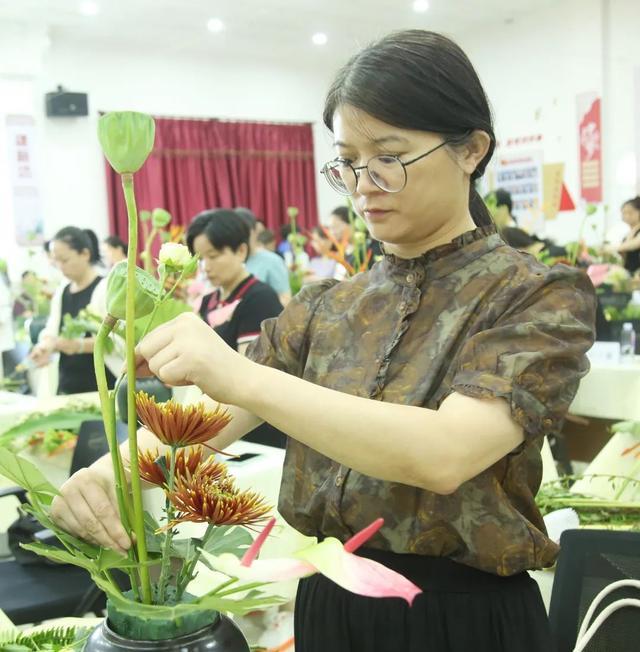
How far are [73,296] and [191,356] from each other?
3516 mm

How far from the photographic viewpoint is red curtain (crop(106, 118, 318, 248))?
8.77 metres

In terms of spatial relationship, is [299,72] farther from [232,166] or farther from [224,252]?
[224,252]

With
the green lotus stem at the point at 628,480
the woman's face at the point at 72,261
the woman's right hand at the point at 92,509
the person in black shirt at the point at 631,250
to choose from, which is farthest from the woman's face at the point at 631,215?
the woman's right hand at the point at 92,509

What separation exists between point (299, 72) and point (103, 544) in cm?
943

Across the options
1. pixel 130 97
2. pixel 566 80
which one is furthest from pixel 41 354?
pixel 566 80

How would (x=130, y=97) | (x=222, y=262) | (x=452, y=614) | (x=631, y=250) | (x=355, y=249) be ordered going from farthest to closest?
(x=130, y=97), (x=631, y=250), (x=222, y=262), (x=355, y=249), (x=452, y=614)

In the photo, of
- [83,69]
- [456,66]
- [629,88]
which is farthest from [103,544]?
[83,69]

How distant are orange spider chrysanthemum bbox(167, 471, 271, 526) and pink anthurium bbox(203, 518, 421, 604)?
3 cm

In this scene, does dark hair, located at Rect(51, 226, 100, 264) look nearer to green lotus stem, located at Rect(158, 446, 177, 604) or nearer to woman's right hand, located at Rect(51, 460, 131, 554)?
woman's right hand, located at Rect(51, 460, 131, 554)

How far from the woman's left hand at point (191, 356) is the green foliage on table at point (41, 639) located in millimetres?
400

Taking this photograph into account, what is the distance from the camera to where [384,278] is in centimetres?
105

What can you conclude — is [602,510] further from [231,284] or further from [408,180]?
[231,284]

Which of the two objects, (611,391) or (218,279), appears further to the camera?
(611,391)

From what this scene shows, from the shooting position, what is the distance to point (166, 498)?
0.65 meters
